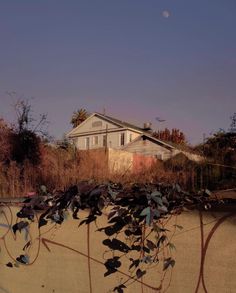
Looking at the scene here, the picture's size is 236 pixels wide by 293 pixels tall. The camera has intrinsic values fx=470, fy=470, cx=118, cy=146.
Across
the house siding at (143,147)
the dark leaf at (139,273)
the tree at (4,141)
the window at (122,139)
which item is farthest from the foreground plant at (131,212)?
the window at (122,139)

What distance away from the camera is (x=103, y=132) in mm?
54500

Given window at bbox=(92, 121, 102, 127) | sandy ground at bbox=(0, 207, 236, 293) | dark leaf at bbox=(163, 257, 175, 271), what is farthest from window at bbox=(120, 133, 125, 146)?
dark leaf at bbox=(163, 257, 175, 271)

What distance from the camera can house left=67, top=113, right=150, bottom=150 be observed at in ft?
174

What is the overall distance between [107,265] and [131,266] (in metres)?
0.21

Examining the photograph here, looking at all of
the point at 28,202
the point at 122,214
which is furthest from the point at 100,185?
Answer: the point at 28,202

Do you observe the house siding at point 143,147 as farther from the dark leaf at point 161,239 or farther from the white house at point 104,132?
the dark leaf at point 161,239

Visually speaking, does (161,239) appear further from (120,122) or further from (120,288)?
(120,122)

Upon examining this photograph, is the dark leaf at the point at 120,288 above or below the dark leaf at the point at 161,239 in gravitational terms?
below

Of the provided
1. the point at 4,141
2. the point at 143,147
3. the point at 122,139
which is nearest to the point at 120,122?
the point at 122,139

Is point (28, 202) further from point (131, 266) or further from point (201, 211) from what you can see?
point (201, 211)

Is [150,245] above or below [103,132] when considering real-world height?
below

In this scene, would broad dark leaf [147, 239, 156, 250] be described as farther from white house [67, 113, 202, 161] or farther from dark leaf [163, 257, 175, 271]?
white house [67, 113, 202, 161]

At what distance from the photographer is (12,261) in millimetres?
4730

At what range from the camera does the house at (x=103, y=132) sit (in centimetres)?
5300
